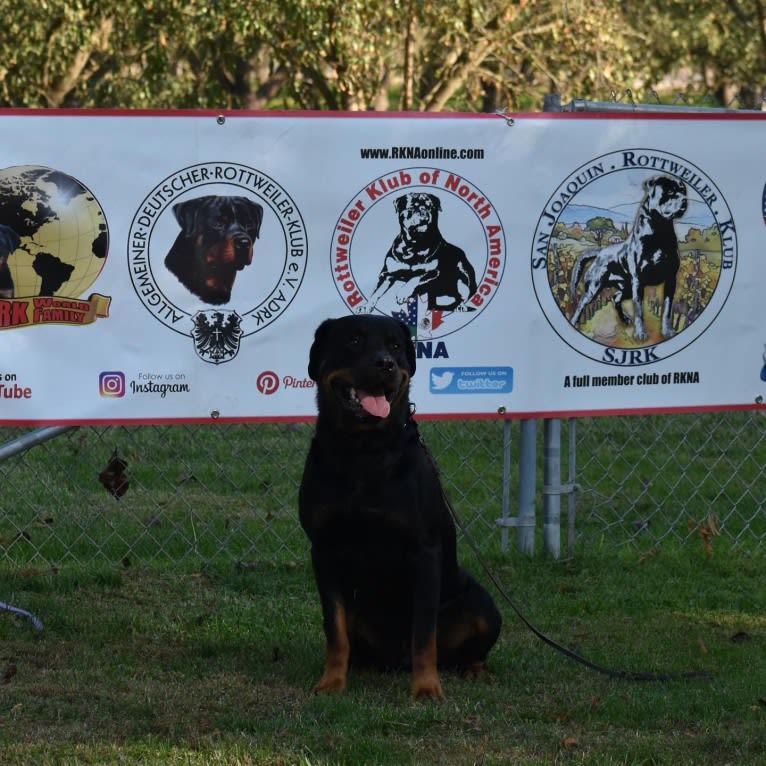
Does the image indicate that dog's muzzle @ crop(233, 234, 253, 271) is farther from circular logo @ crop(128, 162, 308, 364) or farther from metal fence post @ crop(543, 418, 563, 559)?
metal fence post @ crop(543, 418, 563, 559)

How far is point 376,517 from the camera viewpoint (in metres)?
4.07

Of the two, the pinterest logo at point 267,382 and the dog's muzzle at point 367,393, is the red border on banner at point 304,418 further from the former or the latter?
the dog's muzzle at point 367,393

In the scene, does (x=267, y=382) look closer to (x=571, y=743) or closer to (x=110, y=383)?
(x=110, y=383)

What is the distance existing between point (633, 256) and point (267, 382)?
1.77 metres

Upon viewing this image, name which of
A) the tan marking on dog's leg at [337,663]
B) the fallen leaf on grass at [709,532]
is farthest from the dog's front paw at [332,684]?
the fallen leaf on grass at [709,532]

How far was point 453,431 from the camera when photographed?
8.12m

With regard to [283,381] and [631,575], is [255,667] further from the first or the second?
[631,575]

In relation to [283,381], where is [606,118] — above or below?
above

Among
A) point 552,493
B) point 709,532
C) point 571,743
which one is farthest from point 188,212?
point 709,532

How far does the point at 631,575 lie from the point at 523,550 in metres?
0.52

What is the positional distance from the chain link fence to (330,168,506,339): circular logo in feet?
3.00

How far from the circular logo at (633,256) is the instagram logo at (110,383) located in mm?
1891

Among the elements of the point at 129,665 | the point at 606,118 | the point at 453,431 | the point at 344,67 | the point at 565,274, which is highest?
the point at 344,67

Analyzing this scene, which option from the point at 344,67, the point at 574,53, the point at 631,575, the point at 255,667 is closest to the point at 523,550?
the point at 631,575
